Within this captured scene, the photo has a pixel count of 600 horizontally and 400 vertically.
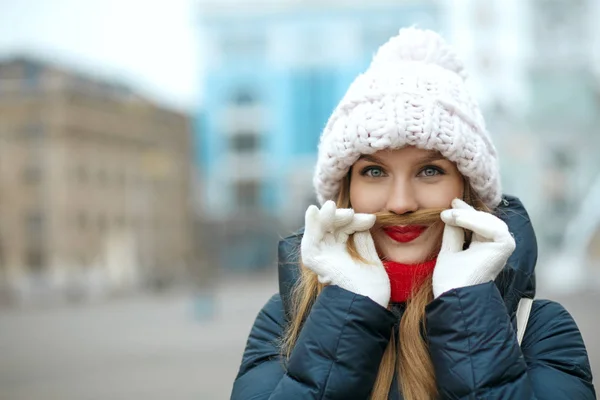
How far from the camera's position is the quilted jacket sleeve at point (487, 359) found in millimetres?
1934

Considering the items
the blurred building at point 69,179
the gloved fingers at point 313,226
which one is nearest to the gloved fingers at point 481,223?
the gloved fingers at point 313,226

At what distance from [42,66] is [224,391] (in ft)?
106

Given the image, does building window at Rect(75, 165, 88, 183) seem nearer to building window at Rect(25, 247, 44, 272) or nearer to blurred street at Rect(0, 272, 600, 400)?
building window at Rect(25, 247, 44, 272)

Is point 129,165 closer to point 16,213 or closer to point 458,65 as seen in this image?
point 16,213

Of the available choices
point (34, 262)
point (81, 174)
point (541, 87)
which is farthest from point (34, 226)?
point (541, 87)

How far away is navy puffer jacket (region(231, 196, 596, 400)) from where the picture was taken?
6.40ft

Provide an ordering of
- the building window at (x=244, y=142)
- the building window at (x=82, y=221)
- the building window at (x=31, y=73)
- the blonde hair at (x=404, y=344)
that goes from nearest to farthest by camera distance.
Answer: the blonde hair at (x=404, y=344) → the building window at (x=31, y=73) → the building window at (x=82, y=221) → the building window at (x=244, y=142)

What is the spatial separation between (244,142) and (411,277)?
4075cm

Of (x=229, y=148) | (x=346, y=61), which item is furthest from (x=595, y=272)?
(x=229, y=148)

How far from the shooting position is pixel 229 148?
42531mm

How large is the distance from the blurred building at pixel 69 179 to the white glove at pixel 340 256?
1220 inches

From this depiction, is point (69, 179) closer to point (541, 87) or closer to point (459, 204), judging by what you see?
point (541, 87)

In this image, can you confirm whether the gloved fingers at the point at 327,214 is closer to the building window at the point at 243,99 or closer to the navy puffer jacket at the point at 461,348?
the navy puffer jacket at the point at 461,348

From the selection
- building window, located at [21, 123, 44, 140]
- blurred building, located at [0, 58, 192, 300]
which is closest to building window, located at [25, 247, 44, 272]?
blurred building, located at [0, 58, 192, 300]
